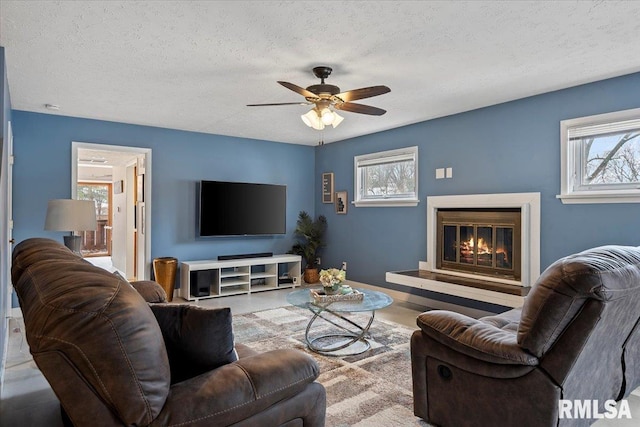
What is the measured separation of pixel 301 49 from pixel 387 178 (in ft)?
10.5

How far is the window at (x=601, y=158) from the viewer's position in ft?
11.3

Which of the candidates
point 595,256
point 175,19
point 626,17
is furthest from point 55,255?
point 626,17

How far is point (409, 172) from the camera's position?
5469 millimetres

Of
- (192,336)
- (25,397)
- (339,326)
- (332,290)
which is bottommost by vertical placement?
(25,397)

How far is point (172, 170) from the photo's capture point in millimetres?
5668

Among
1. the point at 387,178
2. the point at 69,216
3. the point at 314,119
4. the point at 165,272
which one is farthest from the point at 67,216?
the point at 387,178

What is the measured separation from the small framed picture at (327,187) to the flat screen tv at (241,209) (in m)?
0.74

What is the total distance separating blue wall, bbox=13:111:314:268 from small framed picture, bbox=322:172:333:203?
11.2 inches

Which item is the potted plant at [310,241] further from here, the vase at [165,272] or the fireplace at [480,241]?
the fireplace at [480,241]

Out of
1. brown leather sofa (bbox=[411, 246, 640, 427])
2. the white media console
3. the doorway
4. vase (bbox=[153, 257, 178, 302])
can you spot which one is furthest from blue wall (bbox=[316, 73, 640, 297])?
the doorway

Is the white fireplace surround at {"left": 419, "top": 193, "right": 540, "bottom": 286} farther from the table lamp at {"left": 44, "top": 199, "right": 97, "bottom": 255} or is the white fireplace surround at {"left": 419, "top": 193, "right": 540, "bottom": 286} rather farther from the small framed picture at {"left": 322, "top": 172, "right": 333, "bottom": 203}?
the table lamp at {"left": 44, "top": 199, "right": 97, "bottom": 255}

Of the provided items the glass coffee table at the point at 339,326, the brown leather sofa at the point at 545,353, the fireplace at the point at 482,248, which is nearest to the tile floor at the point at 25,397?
the brown leather sofa at the point at 545,353

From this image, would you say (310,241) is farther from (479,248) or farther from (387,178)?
(479,248)

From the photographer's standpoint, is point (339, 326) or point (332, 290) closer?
point (332, 290)
